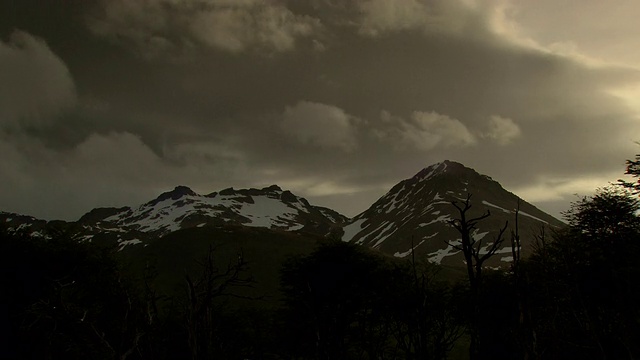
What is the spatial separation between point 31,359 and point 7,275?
8.29 m

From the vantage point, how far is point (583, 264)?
4441 cm

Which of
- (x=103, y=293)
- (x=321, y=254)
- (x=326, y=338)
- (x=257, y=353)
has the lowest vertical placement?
(x=257, y=353)

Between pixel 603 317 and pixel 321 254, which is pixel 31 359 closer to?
pixel 321 254

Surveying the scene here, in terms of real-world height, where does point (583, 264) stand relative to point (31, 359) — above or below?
above

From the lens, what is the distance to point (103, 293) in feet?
154

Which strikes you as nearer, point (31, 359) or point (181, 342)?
point (31, 359)

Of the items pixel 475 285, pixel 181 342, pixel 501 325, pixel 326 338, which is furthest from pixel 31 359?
pixel 501 325

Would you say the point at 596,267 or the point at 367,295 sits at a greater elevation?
the point at 596,267

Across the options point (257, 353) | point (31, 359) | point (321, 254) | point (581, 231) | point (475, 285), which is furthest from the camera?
point (257, 353)

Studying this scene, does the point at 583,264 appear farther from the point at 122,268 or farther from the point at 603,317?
the point at 122,268

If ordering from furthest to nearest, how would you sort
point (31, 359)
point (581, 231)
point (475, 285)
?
point (581, 231) → point (31, 359) → point (475, 285)

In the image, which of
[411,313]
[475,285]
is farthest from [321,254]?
[475,285]

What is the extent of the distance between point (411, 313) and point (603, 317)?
777 inches

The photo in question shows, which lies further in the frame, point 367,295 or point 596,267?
point 367,295
